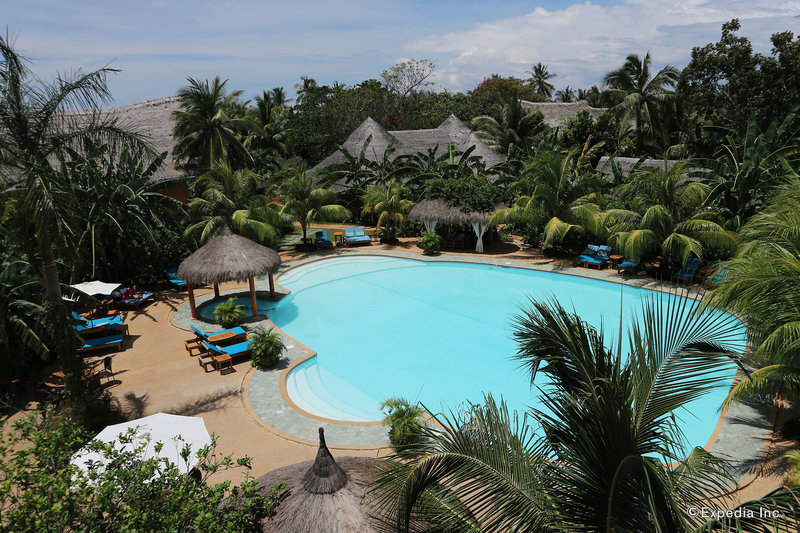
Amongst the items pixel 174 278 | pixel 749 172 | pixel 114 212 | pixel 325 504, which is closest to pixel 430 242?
pixel 174 278

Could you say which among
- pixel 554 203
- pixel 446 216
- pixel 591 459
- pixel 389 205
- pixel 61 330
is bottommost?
pixel 61 330

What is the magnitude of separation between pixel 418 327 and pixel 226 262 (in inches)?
213

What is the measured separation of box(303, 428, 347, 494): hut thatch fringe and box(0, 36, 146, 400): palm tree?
5183 millimetres

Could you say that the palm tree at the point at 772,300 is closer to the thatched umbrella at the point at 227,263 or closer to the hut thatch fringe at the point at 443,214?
the thatched umbrella at the point at 227,263

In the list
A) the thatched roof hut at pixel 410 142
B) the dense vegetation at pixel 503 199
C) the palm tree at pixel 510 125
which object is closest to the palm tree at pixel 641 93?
the dense vegetation at pixel 503 199

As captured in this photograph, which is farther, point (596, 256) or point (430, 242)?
point (430, 242)

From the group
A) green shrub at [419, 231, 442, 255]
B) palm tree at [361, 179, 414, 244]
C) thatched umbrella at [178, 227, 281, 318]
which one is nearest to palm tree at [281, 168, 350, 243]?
palm tree at [361, 179, 414, 244]

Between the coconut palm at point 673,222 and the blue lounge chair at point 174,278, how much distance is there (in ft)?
45.8

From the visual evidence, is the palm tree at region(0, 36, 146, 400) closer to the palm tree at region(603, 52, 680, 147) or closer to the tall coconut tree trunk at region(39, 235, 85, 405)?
the tall coconut tree trunk at region(39, 235, 85, 405)

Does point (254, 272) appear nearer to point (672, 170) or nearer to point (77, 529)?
point (77, 529)

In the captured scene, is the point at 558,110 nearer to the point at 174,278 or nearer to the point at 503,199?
the point at 503,199

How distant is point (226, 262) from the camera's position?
12.8 meters

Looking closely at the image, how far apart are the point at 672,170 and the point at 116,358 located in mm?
16456

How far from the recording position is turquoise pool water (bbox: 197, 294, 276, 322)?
13741mm
